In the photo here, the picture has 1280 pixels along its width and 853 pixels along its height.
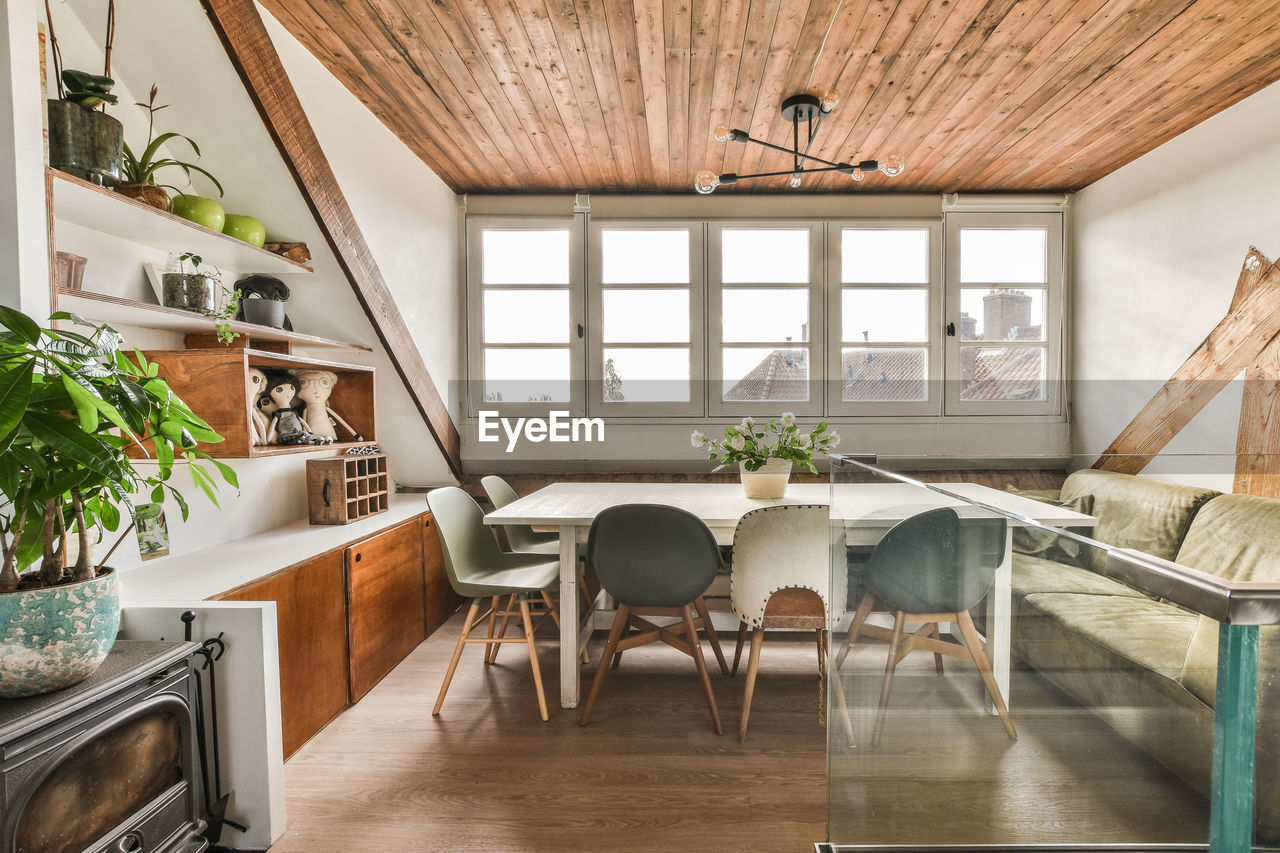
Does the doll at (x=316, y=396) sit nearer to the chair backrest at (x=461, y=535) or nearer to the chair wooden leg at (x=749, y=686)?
the chair backrest at (x=461, y=535)

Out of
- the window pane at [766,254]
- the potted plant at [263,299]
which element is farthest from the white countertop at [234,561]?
the window pane at [766,254]

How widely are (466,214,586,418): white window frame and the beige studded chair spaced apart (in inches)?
78.6

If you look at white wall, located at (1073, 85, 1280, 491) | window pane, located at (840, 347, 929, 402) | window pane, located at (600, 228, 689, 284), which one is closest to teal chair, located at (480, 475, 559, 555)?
window pane, located at (600, 228, 689, 284)

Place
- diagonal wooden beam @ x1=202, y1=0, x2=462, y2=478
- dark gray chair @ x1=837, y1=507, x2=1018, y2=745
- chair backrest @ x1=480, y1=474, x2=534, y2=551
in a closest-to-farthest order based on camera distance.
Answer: dark gray chair @ x1=837, y1=507, x2=1018, y2=745, diagonal wooden beam @ x1=202, y1=0, x2=462, y2=478, chair backrest @ x1=480, y1=474, x2=534, y2=551

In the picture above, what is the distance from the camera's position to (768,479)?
2660mm

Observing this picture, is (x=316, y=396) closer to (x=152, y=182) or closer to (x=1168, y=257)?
(x=152, y=182)

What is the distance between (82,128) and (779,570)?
7.94 ft

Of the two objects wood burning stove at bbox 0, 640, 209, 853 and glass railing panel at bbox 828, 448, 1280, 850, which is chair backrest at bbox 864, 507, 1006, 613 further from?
wood burning stove at bbox 0, 640, 209, 853

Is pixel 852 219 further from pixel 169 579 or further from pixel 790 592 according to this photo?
pixel 169 579

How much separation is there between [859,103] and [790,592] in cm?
215

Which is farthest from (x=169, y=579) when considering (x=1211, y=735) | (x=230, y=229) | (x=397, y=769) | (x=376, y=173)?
(x=1211, y=735)

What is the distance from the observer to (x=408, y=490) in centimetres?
375

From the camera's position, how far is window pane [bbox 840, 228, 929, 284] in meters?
3.86

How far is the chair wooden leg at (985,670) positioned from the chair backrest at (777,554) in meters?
1.07
